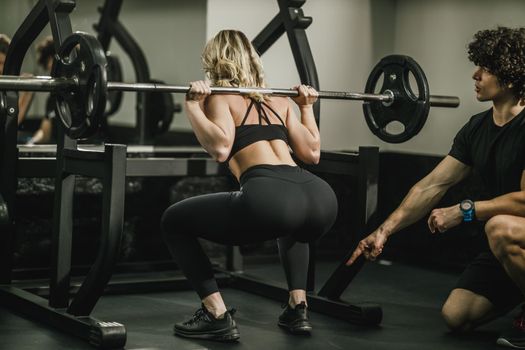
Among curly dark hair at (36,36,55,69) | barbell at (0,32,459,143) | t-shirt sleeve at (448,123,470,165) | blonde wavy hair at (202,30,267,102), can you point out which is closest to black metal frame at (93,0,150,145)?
curly dark hair at (36,36,55,69)

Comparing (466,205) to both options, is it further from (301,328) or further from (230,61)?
(230,61)

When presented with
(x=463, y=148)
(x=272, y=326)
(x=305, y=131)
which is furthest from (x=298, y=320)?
(x=463, y=148)

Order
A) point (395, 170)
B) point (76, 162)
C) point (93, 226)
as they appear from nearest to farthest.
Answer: point (76, 162) < point (93, 226) < point (395, 170)

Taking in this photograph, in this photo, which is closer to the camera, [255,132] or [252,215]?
[252,215]

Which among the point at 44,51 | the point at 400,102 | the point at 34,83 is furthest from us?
the point at 44,51

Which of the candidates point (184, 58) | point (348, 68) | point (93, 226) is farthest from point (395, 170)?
point (93, 226)

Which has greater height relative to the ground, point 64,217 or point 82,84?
point 82,84

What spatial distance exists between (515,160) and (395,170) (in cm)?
203

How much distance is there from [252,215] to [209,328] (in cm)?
52

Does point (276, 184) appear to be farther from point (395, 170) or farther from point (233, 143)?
point (395, 170)

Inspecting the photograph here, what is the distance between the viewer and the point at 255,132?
3.55m

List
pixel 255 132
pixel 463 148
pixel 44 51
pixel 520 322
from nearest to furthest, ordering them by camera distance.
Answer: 1. pixel 255 132
2. pixel 520 322
3. pixel 463 148
4. pixel 44 51

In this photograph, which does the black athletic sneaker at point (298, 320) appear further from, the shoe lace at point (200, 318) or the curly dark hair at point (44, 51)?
the curly dark hair at point (44, 51)

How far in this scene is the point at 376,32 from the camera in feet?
19.2
